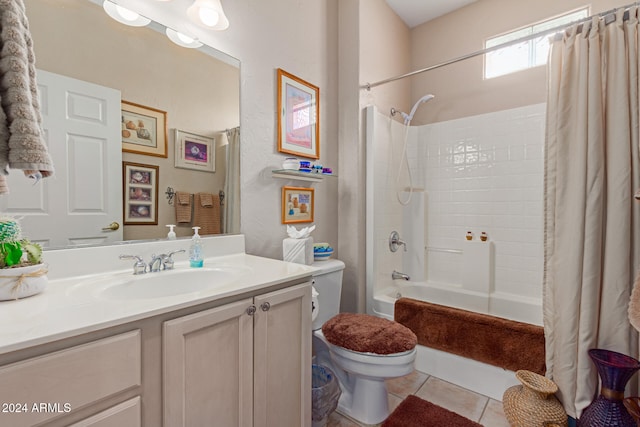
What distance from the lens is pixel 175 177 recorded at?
1.42 m

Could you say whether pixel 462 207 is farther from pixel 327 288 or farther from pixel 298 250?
pixel 298 250

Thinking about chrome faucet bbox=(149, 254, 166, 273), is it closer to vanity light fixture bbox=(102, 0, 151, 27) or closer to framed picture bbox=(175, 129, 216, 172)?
framed picture bbox=(175, 129, 216, 172)

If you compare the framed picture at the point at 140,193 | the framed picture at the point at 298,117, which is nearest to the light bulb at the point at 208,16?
the framed picture at the point at 298,117

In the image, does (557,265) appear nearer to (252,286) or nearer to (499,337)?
(499,337)

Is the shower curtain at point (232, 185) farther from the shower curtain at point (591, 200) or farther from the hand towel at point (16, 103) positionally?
the shower curtain at point (591, 200)

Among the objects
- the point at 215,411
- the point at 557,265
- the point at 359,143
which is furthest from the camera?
the point at 359,143

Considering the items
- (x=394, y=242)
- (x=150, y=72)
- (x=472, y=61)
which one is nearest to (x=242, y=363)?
(x=150, y=72)

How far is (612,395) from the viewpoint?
1265 millimetres

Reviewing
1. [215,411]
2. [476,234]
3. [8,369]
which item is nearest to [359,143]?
[476,234]

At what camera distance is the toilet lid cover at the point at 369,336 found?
1.46 metres

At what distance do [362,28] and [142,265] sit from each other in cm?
220

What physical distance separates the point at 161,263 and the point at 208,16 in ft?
3.86

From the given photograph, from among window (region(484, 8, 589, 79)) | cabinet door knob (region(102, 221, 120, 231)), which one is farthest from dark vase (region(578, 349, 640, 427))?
window (region(484, 8, 589, 79))

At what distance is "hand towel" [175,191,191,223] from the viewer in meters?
1.42
